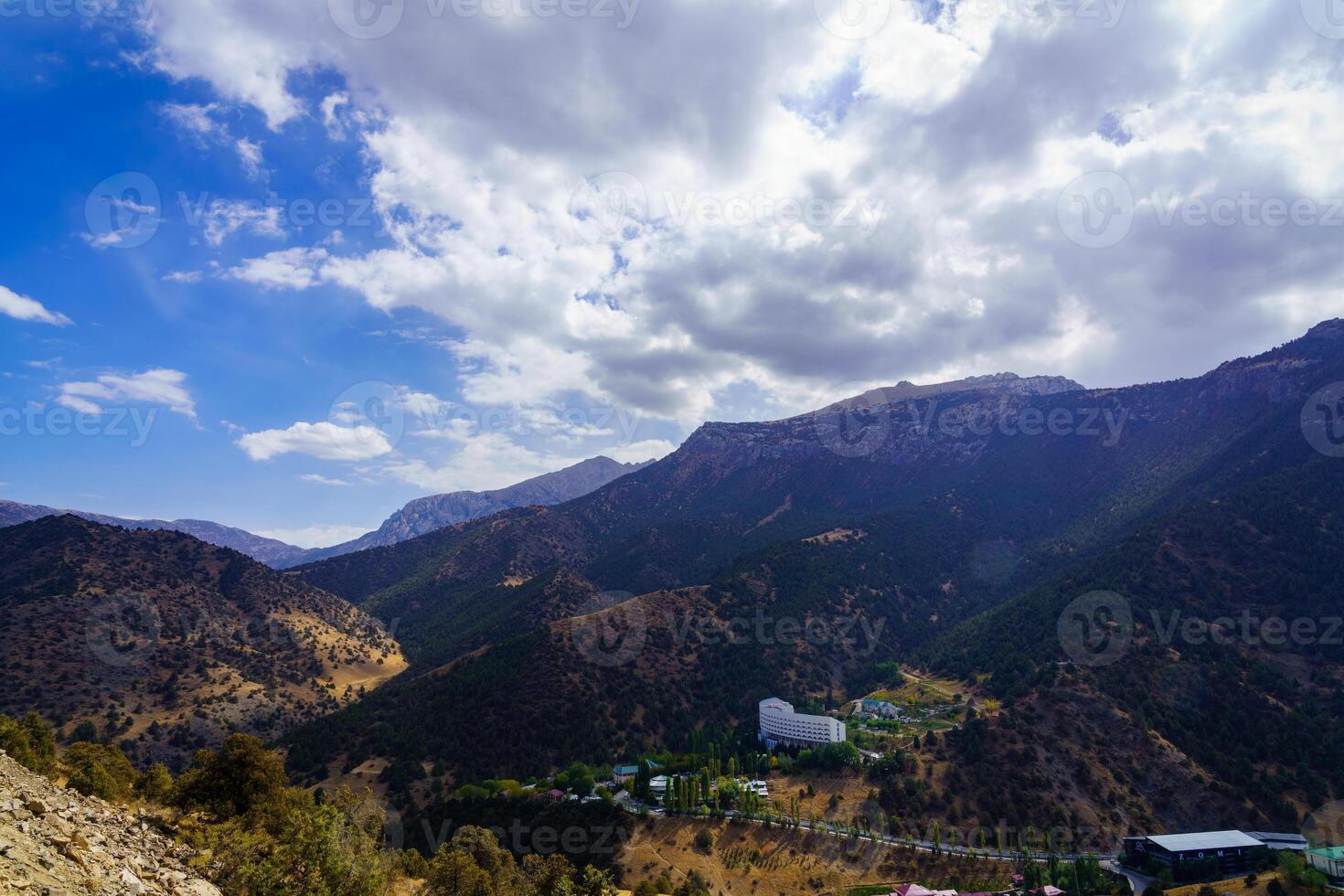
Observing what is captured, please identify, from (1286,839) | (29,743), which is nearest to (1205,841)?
(1286,839)

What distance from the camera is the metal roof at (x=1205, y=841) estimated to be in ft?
167

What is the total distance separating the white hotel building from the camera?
262ft

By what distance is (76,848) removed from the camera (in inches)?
661

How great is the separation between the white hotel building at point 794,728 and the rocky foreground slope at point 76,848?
231 ft

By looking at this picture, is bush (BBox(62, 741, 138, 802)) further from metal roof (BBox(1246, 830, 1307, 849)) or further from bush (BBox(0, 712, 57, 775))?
metal roof (BBox(1246, 830, 1307, 849))

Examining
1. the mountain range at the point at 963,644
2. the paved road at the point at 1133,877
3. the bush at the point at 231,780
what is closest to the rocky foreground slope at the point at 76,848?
the bush at the point at 231,780

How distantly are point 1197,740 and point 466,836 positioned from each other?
75.5 metres

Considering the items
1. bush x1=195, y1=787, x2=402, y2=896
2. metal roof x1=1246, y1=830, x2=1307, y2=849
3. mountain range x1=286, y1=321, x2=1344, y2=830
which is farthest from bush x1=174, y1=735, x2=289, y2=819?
metal roof x1=1246, y1=830, x2=1307, y2=849

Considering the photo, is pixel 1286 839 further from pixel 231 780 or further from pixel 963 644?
pixel 231 780

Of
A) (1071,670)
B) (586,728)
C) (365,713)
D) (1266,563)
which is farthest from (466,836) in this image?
(1266,563)

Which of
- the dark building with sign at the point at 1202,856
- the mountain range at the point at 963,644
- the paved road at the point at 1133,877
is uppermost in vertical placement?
the mountain range at the point at 963,644

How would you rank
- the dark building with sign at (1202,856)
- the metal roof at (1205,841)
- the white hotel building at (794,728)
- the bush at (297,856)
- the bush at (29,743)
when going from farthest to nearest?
the white hotel building at (794,728) → the metal roof at (1205,841) → the dark building with sign at (1202,856) → the bush at (29,743) → the bush at (297,856)

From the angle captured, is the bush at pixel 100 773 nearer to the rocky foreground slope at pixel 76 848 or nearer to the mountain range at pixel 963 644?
the rocky foreground slope at pixel 76 848

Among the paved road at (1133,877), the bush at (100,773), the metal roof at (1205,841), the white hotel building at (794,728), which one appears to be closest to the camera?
the bush at (100,773)
